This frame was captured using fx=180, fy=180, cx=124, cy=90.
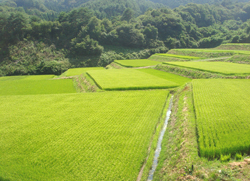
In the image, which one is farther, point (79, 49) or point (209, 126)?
point (79, 49)

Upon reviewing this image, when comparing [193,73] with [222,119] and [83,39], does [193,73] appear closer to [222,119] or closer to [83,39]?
[222,119]

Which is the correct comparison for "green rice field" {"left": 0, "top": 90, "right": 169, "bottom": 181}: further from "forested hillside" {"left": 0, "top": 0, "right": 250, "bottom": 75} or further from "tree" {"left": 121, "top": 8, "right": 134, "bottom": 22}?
"tree" {"left": 121, "top": 8, "right": 134, "bottom": 22}

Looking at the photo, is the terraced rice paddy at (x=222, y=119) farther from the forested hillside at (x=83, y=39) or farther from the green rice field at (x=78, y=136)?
the forested hillside at (x=83, y=39)

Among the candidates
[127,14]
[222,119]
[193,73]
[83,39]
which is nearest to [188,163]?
[222,119]

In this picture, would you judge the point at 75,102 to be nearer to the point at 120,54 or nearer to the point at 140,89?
the point at 140,89

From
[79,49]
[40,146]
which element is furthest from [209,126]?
[79,49]

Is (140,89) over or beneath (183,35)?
beneath

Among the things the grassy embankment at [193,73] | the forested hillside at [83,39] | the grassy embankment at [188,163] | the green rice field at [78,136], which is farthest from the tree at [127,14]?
the grassy embankment at [188,163]

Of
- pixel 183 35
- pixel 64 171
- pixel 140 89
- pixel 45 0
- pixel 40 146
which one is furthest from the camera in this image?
pixel 45 0
